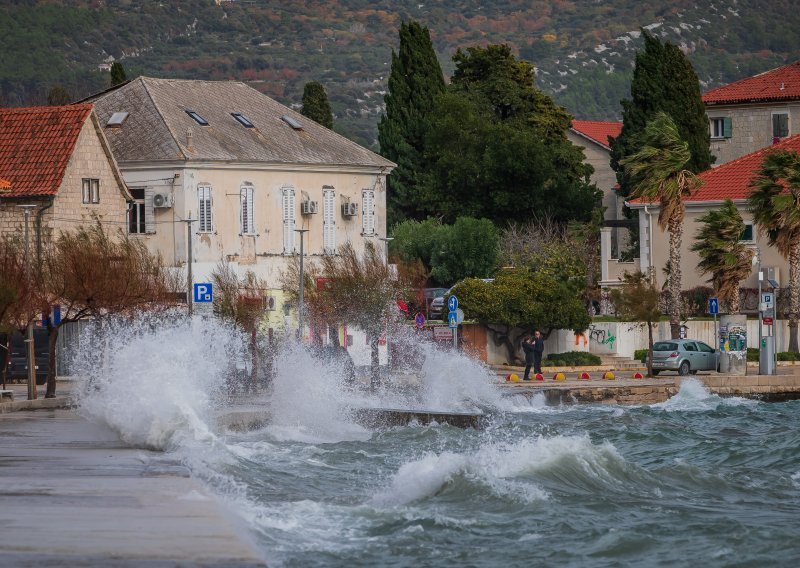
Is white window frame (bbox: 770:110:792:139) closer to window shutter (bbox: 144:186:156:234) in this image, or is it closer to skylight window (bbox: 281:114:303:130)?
skylight window (bbox: 281:114:303:130)

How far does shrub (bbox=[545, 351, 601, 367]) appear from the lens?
57469 millimetres

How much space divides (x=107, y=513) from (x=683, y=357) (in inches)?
1475

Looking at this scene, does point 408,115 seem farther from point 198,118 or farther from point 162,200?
point 162,200

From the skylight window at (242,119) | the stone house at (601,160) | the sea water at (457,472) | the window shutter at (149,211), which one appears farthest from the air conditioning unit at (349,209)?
the stone house at (601,160)

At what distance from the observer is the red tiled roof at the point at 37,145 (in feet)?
178

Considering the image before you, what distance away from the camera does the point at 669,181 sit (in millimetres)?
60906

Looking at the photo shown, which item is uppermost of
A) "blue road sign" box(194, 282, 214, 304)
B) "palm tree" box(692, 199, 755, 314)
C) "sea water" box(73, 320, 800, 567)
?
"palm tree" box(692, 199, 755, 314)

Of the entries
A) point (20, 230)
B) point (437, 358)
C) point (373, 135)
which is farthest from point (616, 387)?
point (373, 135)

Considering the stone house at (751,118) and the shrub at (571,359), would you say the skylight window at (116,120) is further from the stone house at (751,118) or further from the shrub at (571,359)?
the stone house at (751,118)

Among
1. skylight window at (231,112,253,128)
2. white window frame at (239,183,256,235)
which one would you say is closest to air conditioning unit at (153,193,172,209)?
white window frame at (239,183,256,235)

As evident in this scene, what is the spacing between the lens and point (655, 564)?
71.1ft

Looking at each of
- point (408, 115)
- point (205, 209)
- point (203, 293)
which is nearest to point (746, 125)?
point (408, 115)

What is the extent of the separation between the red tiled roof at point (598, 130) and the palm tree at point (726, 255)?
138 ft

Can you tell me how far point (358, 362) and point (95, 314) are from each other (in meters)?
11.2
